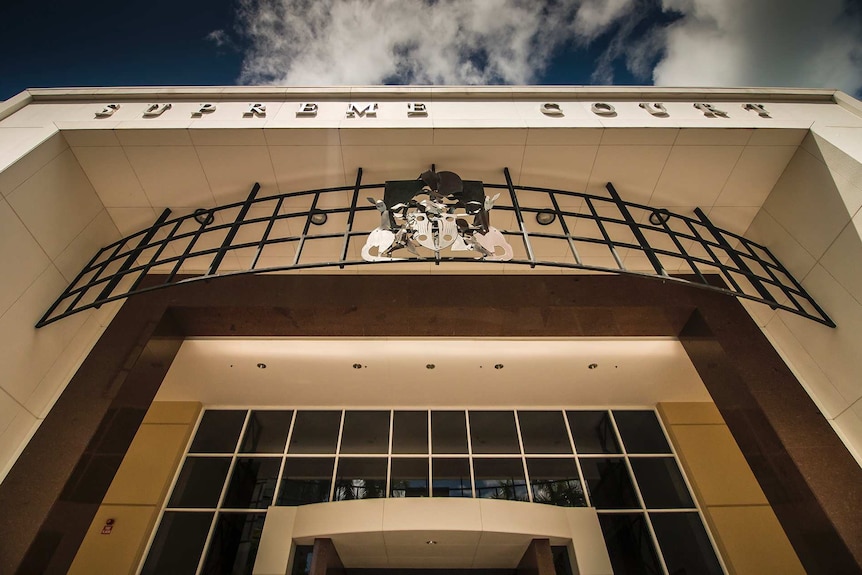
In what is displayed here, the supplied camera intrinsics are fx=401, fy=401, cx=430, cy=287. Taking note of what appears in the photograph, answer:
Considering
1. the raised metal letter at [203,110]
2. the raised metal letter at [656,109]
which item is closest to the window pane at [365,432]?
the raised metal letter at [203,110]

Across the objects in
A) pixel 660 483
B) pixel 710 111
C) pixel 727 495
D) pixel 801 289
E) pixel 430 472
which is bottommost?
pixel 727 495

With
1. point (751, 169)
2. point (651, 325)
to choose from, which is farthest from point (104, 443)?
point (751, 169)

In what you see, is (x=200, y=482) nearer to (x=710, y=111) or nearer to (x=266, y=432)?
(x=266, y=432)

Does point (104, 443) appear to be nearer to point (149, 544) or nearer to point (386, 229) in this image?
point (149, 544)

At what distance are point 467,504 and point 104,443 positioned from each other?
5.19 m

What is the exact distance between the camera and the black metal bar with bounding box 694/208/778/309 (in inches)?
185

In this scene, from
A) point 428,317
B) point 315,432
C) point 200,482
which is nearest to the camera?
point 428,317

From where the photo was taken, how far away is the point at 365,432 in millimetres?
8531

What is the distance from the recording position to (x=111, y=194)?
219 inches

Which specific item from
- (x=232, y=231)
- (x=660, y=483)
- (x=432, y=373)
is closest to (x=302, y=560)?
(x=432, y=373)

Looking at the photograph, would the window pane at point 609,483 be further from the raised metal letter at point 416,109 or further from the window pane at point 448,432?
the raised metal letter at point 416,109

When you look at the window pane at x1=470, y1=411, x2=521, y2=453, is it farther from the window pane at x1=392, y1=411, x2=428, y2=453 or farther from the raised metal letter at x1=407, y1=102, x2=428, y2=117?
the raised metal letter at x1=407, y1=102, x2=428, y2=117

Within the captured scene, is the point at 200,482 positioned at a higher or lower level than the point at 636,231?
lower

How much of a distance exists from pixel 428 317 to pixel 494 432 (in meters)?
3.90
